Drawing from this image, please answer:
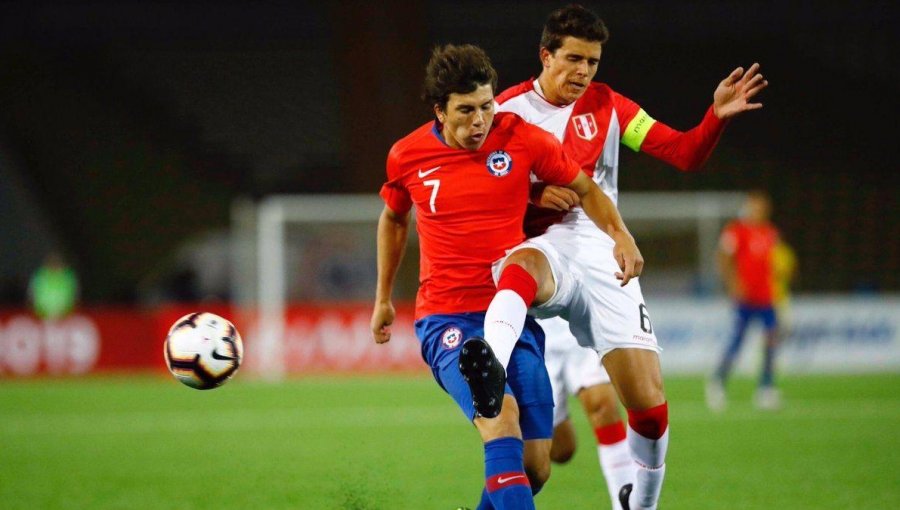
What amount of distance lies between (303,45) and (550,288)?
94.8 feet

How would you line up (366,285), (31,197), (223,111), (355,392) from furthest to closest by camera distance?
(223,111) → (31,197) → (366,285) → (355,392)

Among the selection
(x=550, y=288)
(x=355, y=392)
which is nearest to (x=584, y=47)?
(x=550, y=288)

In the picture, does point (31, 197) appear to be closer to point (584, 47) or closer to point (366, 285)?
point (366, 285)

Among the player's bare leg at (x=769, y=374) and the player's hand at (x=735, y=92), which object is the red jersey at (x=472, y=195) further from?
the player's bare leg at (x=769, y=374)

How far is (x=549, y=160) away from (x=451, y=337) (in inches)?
33.1

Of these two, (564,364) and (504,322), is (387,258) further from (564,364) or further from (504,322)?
(564,364)

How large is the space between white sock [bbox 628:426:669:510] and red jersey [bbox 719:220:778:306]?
8.47 meters

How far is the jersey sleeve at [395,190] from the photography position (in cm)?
523

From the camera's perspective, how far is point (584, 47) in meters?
5.31

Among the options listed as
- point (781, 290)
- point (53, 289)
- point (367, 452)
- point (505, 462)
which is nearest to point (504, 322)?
point (505, 462)

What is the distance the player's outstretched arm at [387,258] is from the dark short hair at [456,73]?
0.68 metres

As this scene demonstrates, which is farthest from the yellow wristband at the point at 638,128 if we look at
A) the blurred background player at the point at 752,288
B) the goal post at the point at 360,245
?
the goal post at the point at 360,245

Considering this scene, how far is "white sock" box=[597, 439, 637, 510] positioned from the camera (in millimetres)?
6090

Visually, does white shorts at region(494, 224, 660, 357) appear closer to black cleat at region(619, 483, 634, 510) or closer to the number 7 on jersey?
the number 7 on jersey
